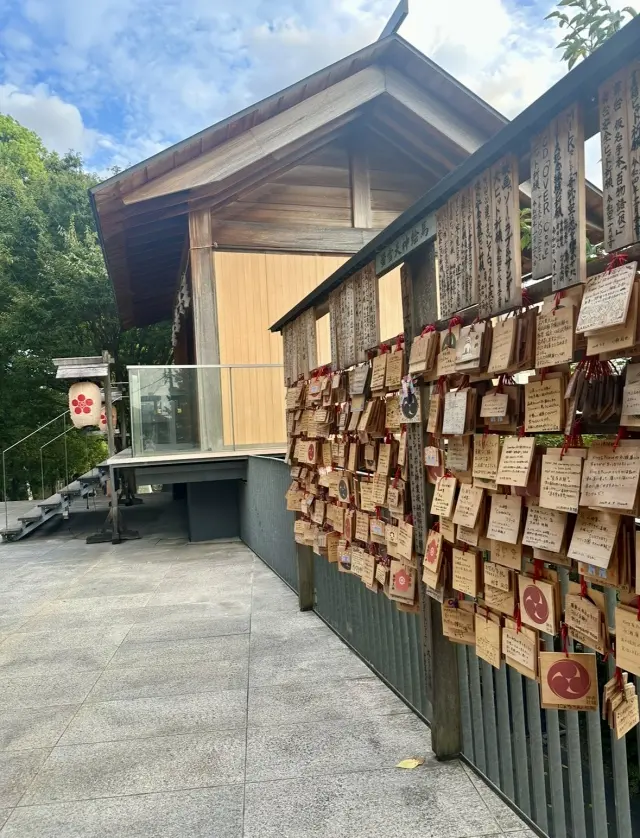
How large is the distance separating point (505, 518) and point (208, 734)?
225 cm

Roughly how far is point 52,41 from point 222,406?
35.5 meters

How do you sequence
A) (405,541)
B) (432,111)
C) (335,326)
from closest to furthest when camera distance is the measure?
(405,541) → (335,326) → (432,111)

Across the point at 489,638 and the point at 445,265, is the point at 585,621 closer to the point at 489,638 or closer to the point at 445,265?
the point at 489,638

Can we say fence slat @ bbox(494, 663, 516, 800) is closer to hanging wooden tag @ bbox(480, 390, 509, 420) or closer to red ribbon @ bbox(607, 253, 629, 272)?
hanging wooden tag @ bbox(480, 390, 509, 420)

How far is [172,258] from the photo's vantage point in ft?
37.5

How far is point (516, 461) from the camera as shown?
187 cm

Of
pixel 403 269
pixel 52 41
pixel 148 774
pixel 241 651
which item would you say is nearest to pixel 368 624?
pixel 241 651

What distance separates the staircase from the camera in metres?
10.5

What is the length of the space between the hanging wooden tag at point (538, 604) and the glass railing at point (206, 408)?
700 centimetres

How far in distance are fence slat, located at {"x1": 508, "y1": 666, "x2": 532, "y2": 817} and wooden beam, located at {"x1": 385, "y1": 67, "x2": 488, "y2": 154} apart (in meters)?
8.19

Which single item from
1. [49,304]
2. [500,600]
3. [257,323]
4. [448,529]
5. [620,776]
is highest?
[49,304]

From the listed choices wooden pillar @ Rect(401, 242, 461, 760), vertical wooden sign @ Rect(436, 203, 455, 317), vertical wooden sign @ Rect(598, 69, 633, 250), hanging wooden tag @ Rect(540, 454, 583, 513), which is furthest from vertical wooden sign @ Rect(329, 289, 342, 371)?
vertical wooden sign @ Rect(598, 69, 633, 250)

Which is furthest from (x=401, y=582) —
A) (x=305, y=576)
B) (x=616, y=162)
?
(x=305, y=576)

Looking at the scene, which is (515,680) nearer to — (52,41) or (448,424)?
(448,424)
